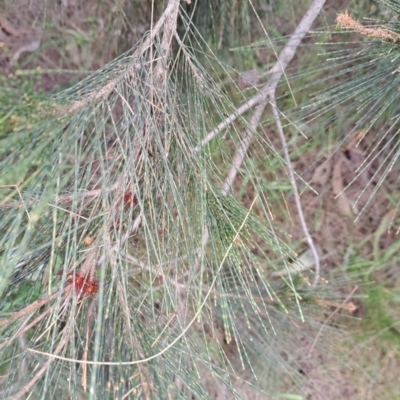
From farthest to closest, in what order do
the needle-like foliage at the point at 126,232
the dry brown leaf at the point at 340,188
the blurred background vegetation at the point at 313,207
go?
the dry brown leaf at the point at 340,188, the blurred background vegetation at the point at 313,207, the needle-like foliage at the point at 126,232

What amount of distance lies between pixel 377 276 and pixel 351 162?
347 mm

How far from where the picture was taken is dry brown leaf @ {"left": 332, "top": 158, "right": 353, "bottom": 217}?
1.35m

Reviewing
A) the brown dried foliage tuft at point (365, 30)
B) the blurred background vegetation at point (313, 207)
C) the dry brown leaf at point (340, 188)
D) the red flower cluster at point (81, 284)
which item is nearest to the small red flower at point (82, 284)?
the red flower cluster at point (81, 284)

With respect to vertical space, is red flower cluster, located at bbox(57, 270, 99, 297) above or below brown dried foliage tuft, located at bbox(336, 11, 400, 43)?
below

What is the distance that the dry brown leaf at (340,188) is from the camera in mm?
1350

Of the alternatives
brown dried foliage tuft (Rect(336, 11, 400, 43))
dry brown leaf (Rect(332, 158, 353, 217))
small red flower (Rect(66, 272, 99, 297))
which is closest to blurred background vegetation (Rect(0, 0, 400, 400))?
dry brown leaf (Rect(332, 158, 353, 217))

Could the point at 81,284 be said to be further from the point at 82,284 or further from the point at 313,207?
the point at 313,207

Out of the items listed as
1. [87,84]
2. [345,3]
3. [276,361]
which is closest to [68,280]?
[87,84]

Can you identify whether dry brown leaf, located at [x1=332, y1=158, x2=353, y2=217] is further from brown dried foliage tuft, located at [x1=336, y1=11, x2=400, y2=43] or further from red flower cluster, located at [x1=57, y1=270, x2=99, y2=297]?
red flower cluster, located at [x1=57, y1=270, x2=99, y2=297]

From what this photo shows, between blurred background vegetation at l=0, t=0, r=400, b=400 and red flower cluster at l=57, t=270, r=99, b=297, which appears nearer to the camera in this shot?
red flower cluster at l=57, t=270, r=99, b=297

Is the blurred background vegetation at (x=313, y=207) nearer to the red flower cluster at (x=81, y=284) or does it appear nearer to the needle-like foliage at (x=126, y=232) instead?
the needle-like foliage at (x=126, y=232)

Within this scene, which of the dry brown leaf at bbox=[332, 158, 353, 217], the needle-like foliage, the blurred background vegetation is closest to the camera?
the needle-like foliage

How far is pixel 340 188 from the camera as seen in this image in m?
1.36

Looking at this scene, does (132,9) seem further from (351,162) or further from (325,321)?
(325,321)
